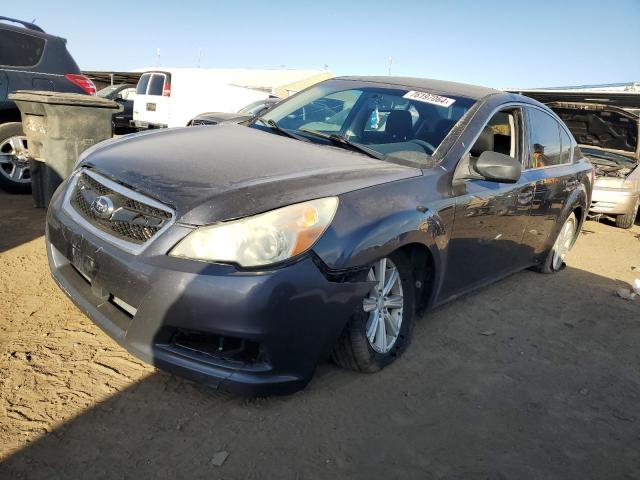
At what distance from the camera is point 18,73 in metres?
5.80

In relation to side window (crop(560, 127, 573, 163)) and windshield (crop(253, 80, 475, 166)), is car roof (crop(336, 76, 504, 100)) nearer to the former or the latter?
windshield (crop(253, 80, 475, 166))

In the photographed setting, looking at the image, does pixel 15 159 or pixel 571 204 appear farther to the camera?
pixel 15 159

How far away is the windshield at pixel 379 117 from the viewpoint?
10.9 feet

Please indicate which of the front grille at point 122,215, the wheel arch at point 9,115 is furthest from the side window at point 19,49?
the front grille at point 122,215

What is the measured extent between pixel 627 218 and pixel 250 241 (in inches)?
325

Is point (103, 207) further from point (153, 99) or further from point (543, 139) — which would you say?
point (153, 99)

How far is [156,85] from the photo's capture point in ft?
45.8

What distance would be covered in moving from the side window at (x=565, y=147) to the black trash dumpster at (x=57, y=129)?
4.31m

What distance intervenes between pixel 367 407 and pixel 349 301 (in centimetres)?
60

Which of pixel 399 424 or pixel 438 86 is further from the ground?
pixel 438 86

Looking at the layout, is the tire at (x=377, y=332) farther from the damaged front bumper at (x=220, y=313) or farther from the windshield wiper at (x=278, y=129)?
the windshield wiper at (x=278, y=129)

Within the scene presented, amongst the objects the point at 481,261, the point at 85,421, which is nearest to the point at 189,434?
the point at 85,421

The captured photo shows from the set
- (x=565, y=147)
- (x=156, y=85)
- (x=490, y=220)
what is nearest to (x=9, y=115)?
(x=490, y=220)

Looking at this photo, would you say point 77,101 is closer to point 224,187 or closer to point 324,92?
point 324,92
